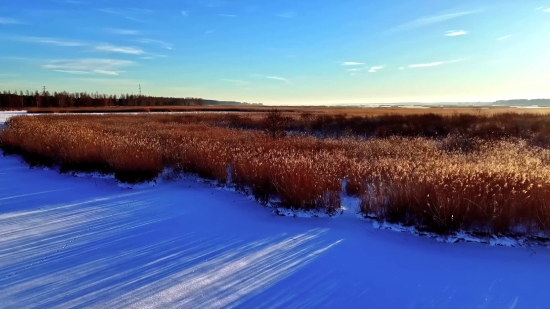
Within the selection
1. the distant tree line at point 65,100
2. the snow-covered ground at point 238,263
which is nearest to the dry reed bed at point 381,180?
the snow-covered ground at point 238,263

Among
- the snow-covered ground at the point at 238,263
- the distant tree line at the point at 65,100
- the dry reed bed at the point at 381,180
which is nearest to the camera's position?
the snow-covered ground at the point at 238,263

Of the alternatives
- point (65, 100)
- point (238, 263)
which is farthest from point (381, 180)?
point (65, 100)

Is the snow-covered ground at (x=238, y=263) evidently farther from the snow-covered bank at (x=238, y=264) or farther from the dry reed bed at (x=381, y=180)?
the dry reed bed at (x=381, y=180)

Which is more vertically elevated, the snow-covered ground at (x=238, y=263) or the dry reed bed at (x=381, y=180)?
the dry reed bed at (x=381, y=180)

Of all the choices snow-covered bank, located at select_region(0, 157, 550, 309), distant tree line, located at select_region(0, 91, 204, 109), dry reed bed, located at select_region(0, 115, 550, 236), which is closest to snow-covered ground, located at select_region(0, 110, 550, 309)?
snow-covered bank, located at select_region(0, 157, 550, 309)

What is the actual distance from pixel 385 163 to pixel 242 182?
3905 millimetres

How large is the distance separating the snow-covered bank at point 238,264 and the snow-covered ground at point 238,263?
2 centimetres

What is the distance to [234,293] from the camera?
3.62 metres

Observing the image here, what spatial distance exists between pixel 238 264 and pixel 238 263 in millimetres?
32

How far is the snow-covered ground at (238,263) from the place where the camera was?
355cm

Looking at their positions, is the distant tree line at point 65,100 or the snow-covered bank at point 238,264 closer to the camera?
the snow-covered bank at point 238,264

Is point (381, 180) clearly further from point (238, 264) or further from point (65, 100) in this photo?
point (65, 100)

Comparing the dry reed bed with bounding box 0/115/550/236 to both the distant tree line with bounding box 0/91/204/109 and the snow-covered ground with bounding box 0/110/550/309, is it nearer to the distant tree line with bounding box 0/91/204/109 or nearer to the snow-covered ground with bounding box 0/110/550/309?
the snow-covered ground with bounding box 0/110/550/309

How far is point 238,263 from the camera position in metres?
4.34
